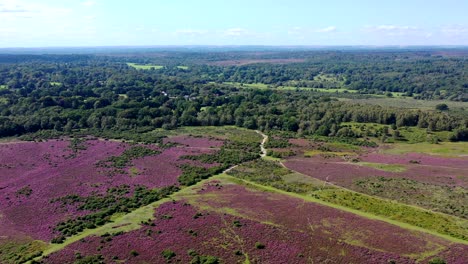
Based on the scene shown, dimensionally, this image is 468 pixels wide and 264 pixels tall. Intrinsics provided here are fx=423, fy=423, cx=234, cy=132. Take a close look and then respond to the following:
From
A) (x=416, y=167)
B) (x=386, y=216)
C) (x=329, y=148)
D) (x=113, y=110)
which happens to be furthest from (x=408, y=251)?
(x=113, y=110)

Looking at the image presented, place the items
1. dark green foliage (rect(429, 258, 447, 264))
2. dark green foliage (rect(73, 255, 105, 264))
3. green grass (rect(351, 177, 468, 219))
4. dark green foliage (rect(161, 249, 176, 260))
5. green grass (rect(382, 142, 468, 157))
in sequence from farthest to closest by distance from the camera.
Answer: green grass (rect(382, 142, 468, 157)) → green grass (rect(351, 177, 468, 219)) → dark green foliage (rect(161, 249, 176, 260)) → dark green foliage (rect(73, 255, 105, 264)) → dark green foliage (rect(429, 258, 447, 264))

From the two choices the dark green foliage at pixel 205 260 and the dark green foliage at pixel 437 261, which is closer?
the dark green foliage at pixel 437 261

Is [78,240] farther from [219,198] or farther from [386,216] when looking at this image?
[386,216]

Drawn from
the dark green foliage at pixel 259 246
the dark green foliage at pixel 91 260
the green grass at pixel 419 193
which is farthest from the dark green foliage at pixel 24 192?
the green grass at pixel 419 193

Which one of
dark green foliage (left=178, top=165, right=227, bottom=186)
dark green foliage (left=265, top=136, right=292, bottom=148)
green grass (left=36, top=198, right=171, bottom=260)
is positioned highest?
green grass (left=36, top=198, right=171, bottom=260)

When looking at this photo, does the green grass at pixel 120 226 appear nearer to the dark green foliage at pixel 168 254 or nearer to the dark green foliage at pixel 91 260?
the dark green foliage at pixel 91 260

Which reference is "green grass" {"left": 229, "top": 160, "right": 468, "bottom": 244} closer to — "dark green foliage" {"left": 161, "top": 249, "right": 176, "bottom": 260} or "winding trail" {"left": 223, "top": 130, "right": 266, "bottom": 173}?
"winding trail" {"left": 223, "top": 130, "right": 266, "bottom": 173}

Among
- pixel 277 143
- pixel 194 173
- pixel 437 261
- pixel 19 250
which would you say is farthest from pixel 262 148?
pixel 19 250

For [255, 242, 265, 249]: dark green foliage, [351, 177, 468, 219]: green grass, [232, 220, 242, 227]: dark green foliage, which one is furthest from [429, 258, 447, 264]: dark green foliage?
[232, 220, 242, 227]: dark green foliage
